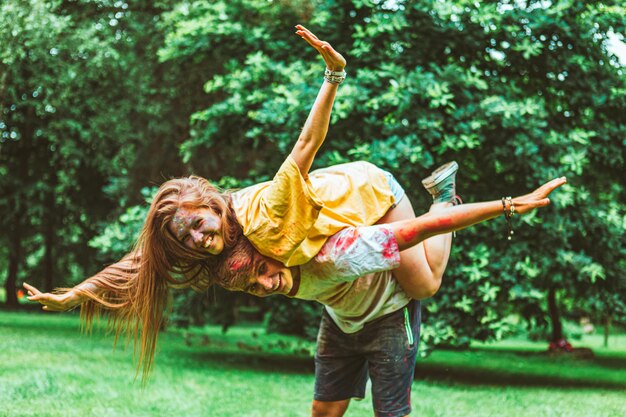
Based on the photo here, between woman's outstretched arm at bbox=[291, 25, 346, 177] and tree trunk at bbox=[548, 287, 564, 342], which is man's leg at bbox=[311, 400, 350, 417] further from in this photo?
tree trunk at bbox=[548, 287, 564, 342]

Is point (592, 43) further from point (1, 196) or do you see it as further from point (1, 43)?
point (1, 196)

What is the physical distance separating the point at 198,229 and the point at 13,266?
19881 mm

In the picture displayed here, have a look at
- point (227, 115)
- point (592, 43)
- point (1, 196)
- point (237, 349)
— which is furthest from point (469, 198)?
point (1, 196)

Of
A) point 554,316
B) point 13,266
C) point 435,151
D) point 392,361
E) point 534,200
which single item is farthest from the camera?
point 13,266

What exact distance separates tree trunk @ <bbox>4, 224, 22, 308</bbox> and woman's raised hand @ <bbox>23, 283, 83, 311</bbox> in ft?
53.7

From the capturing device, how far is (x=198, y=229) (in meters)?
3.25

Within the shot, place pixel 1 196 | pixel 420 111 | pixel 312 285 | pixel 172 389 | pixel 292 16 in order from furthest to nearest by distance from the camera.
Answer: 1. pixel 1 196
2. pixel 292 16
3. pixel 420 111
4. pixel 172 389
5. pixel 312 285

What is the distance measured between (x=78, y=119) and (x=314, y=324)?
6415mm

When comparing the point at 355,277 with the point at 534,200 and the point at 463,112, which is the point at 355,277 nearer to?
the point at 534,200

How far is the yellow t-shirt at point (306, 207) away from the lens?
306cm

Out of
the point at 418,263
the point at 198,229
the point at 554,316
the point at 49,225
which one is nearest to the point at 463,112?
the point at 418,263

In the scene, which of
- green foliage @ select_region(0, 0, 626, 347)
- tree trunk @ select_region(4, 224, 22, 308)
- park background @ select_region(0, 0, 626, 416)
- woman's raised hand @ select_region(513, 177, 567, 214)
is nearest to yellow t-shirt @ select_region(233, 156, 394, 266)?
woman's raised hand @ select_region(513, 177, 567, 214)

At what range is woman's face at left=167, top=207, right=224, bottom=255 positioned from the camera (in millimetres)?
3248

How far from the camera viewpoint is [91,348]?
35.4 ft
